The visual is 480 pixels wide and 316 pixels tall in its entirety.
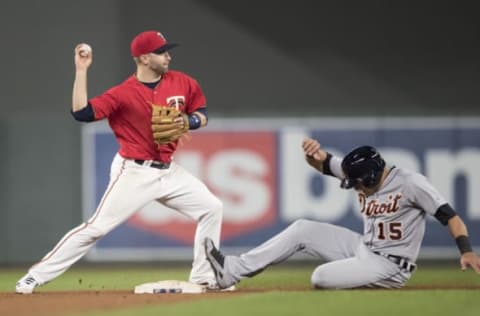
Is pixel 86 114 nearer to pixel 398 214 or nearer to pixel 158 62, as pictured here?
pixel 158 62

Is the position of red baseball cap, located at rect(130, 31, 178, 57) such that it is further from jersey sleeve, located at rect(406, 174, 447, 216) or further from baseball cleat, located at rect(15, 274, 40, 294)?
jersey sleeve, located at rect(406, 174, 447, 216)

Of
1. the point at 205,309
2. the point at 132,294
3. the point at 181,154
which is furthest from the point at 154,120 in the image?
the point at 181,154

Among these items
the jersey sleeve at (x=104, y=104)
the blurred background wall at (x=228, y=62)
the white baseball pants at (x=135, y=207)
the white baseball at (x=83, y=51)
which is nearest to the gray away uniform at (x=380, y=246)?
the white baseball pants at (x=135, y=207)

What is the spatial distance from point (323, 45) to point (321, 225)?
4.90 metres

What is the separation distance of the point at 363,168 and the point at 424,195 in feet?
1.26

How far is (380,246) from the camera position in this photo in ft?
24.3

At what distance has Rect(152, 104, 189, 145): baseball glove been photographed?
297 inches

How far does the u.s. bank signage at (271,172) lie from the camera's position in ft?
38.6

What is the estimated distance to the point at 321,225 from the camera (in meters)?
7.58

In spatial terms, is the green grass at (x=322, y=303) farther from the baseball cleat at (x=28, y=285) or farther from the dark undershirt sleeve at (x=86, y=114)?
the dark undershirt sleeve at (x=86, y=114)

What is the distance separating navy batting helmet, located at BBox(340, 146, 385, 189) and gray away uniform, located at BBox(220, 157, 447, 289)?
0.37ft

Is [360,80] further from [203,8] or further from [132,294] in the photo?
[132,294]

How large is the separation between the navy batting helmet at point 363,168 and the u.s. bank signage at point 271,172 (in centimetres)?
438

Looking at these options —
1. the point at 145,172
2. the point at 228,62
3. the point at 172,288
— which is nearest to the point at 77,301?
the point at 172,288
